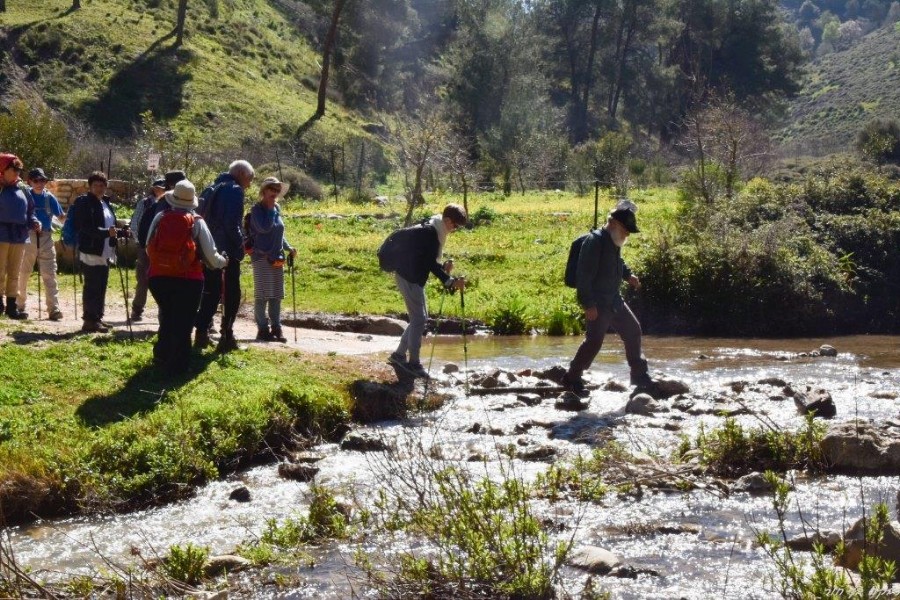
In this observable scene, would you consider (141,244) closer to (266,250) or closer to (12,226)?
(12,226)

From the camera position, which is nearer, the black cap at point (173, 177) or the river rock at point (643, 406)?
the river rock at point (643, 406)

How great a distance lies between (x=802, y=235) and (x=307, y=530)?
1719 centimetres

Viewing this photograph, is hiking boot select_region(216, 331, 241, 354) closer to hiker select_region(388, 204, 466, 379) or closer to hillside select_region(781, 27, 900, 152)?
hiker select_region(388, 204, 466, 379)

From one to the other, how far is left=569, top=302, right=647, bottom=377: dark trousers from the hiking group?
1cm

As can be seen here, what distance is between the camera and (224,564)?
7152 millimetres

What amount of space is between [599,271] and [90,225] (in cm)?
640

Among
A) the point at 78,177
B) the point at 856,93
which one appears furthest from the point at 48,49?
the point at 856,93

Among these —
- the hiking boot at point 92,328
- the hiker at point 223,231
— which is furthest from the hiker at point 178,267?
the hiking boot at point 92,328

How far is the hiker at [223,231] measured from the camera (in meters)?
12.6

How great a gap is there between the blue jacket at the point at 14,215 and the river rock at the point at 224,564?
8579 mm

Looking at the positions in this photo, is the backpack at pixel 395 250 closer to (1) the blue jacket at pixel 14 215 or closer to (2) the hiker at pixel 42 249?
(1) the blue jacket at pixel 14 215

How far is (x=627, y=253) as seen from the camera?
2575 centimetres

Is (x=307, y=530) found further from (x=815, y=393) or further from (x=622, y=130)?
(x=622, y=130)

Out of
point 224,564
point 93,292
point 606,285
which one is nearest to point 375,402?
point 606,285
